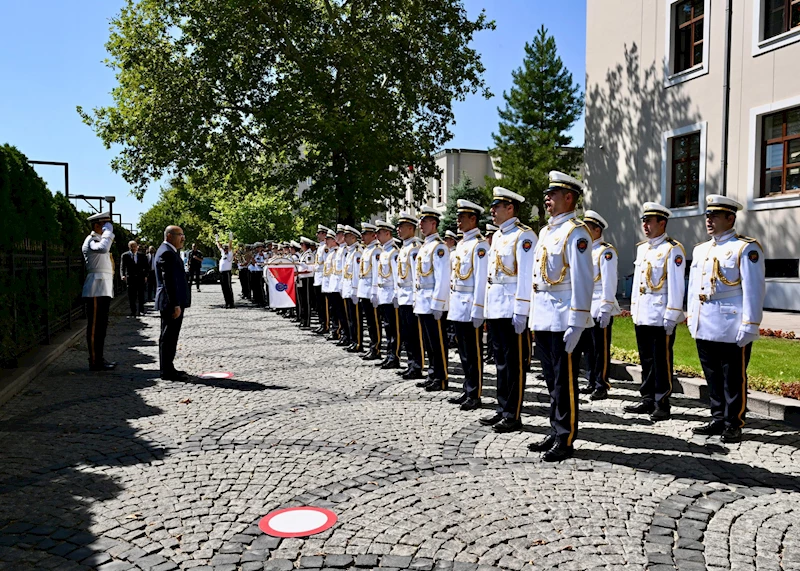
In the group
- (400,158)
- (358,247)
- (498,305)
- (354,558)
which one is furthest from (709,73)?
(354,558)

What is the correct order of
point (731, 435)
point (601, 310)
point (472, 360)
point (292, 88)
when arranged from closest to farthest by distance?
point (731, 435) → point (472, 360) → point (601, 310) → point (292, 88)

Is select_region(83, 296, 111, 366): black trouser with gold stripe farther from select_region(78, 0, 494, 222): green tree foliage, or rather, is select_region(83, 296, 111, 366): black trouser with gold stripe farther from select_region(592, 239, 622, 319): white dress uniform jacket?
select_region(78, 0, 494, 222): green tree foliage

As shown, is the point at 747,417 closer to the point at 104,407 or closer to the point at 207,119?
the point at 104,407

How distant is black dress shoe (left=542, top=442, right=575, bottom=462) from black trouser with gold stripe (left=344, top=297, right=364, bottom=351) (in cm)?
690

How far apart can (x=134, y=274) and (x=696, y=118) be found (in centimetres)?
1701

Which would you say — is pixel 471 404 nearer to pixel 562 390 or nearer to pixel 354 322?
pixel 562 390

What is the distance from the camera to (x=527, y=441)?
235 inches

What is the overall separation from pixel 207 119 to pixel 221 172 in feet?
7.08

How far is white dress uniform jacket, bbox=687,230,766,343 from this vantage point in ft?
19.2

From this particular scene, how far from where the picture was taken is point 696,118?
69.7 ft

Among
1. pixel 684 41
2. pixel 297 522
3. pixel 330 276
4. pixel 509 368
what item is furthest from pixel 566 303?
pixel 684 41

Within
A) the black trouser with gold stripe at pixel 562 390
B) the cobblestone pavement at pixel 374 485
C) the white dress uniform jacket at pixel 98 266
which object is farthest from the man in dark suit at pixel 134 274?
the black trouser with gold stripe at pixel 562 390

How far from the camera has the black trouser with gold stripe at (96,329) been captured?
9680 mm

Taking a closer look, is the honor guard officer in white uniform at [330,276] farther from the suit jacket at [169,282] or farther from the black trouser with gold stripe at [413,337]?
the suit jacket at [169,282]
